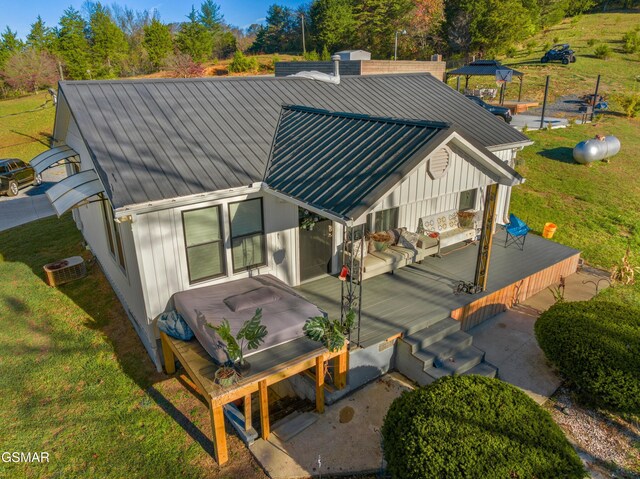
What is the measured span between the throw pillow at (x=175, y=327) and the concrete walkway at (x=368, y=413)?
2.21m

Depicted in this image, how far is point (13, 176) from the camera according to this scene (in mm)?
21797

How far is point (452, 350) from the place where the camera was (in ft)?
27.0

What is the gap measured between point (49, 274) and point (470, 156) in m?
11.2

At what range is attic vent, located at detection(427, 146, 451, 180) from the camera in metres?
7.55

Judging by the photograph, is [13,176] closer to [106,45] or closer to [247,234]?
[247,234]

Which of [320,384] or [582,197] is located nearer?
[320,384]

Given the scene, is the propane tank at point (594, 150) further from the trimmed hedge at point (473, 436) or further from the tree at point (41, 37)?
the tree at point (41, 37)

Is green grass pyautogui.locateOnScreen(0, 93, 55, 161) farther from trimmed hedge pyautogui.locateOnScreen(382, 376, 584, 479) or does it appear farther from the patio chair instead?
trimmed hedge pyautogui.locateOnScreen(382, 376, 584, 479)

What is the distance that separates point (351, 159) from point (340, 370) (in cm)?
383

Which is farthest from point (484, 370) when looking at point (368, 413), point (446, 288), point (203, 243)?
point (203, 243)

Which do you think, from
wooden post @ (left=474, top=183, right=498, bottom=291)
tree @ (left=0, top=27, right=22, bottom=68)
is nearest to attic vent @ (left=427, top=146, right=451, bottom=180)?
wooden post @ (left=474, top=183, right=498, bottom=291)

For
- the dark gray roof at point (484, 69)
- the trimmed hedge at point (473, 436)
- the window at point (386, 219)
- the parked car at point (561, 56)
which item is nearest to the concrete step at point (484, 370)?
the trimmed hedge at point (473, 436)

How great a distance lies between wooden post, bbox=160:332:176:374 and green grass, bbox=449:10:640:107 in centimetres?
3630

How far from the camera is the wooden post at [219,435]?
615cm
